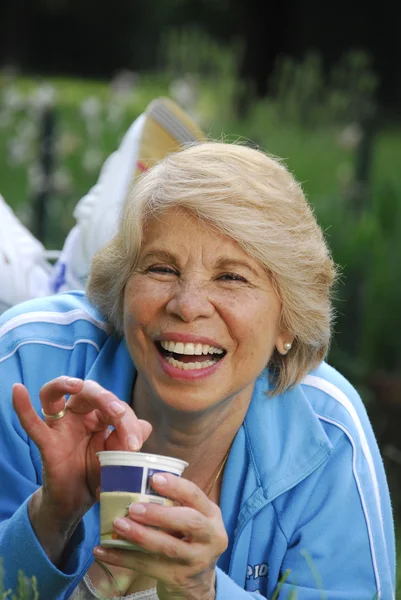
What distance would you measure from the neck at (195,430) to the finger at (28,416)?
0.49 metres

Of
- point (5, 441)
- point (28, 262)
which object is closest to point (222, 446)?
point (5, 441)

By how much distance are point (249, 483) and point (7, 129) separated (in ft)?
18.5

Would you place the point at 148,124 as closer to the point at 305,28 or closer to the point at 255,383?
the point at 255,383

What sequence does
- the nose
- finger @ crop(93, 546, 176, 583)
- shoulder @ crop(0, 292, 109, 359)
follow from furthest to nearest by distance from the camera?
shoulder @ crop(0, 292, 109, 359)
the nose
finger @ crop(93, 546, 176, 583)

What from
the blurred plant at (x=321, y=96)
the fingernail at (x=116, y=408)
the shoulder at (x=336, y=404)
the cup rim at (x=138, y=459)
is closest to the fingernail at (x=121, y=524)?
the cup rim at (x=138, y=459)

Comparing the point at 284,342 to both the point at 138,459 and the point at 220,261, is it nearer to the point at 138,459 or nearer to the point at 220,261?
the point at 220,261

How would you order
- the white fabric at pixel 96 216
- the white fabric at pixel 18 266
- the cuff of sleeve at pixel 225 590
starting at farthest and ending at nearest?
the white fabric at pixel 96 216, the white fabric at pixel 18 266, the cuff of sleeve at pixel 225 590

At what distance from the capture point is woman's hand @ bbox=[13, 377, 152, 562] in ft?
7.45

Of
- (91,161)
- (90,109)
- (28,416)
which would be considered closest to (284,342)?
(28,416)

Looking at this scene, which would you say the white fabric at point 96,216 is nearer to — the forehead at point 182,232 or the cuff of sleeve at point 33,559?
the forehead at point 182,232

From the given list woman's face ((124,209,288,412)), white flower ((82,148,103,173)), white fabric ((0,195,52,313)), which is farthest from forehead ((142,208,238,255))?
white flower ((82,148,103,173))

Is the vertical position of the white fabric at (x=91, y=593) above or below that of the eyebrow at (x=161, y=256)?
below

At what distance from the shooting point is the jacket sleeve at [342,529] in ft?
9.18

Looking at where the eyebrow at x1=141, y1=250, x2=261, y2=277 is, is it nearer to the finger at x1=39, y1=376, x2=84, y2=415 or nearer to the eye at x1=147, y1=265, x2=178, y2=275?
the eye at x1=147, y1=265, x2=178, y2=275
